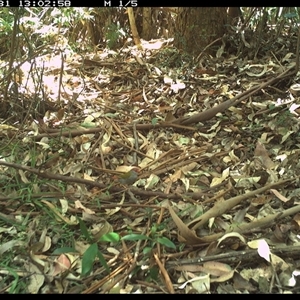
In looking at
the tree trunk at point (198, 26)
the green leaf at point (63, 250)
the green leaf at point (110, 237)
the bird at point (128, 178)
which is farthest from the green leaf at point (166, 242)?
the tree trunk at point (198, 26)

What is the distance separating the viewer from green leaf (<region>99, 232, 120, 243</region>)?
1.63 m

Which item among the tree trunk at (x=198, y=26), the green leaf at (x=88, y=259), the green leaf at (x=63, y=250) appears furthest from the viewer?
the tree trunk at (x=198, y=26)

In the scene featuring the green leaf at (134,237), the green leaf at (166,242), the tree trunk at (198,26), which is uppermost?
the tree trunk at (198,26)

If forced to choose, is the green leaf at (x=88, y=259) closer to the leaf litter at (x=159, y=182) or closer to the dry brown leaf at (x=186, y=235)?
the leaf litter at (x=159, y=182)

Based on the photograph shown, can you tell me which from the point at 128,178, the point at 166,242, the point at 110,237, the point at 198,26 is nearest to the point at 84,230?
the point at 110,237

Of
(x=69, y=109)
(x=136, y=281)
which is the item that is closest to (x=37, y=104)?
(x=69, y=109)

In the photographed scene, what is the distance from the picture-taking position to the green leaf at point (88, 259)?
4.91 ft

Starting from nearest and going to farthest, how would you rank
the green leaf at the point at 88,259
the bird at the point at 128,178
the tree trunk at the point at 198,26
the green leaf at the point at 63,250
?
1. the green leaf at the point at 88,259
2. the green leaf at the point at 63,250
3. the bird at the point at 128,178
4. the tree trunk at the point at 198,26

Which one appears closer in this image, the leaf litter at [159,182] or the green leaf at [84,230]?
the leaf litter at [159,182]

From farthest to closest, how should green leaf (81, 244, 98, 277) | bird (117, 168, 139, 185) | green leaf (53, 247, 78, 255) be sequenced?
bird (117, 168, 139, 185) < green leaf (53, 247, 78, 255) < green leaf (81, 244, 98, 277)

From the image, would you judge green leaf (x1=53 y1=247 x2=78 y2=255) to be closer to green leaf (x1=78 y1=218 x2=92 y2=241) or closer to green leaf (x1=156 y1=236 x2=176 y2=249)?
green leaf (x1=78 y1=218 x2=92 y2=241)

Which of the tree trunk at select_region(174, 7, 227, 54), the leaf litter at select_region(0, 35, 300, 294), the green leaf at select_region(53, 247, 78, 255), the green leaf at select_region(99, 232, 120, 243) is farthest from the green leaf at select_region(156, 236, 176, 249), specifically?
the tree trunk at select_region(174, 7, 227, 54)

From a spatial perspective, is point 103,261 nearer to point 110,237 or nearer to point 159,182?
point 110,237

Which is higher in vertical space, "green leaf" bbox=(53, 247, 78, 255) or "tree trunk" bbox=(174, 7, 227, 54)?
"tree trunk" bbox=(174, 7, 227, 54)
